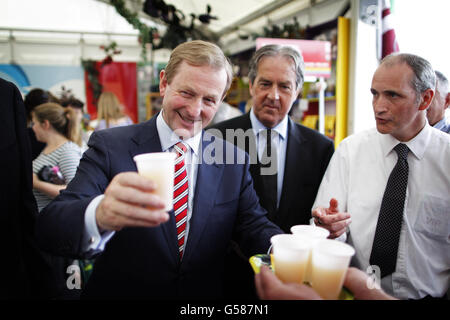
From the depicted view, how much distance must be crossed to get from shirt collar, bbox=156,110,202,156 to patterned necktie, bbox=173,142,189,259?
6cm

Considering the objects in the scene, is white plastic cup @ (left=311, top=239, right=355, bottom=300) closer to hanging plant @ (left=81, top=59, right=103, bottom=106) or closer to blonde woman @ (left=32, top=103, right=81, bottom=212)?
blonde woman @ (left=32, top=103, right=81, bottom=212)

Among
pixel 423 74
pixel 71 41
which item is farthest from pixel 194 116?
pixel 71 41

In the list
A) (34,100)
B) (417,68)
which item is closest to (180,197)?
(417,68)

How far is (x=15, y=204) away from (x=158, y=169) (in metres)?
0.81

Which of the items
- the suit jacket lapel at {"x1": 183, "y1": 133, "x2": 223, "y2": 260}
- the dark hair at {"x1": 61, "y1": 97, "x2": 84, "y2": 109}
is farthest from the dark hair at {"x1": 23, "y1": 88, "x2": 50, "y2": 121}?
the suit jacket lapel at {"x1": 183, "y1": 133, "x2": 223, "y2": 260}

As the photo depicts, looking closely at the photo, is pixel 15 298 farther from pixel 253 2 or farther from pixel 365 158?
pixel 253 2

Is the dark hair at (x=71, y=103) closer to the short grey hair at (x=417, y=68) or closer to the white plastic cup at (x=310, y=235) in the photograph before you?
the short grey hair at (x=417, y=68)

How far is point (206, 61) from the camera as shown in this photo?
143 centimetres

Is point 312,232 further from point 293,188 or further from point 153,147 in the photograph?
point 293,188

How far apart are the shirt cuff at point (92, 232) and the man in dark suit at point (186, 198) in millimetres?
153

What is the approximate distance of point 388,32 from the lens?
11.5ft

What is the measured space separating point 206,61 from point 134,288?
3.57ft

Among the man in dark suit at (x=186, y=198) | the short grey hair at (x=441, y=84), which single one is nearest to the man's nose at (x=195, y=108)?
the man in dark suit at (x=186, y=198)

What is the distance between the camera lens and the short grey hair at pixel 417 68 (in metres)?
1.75
